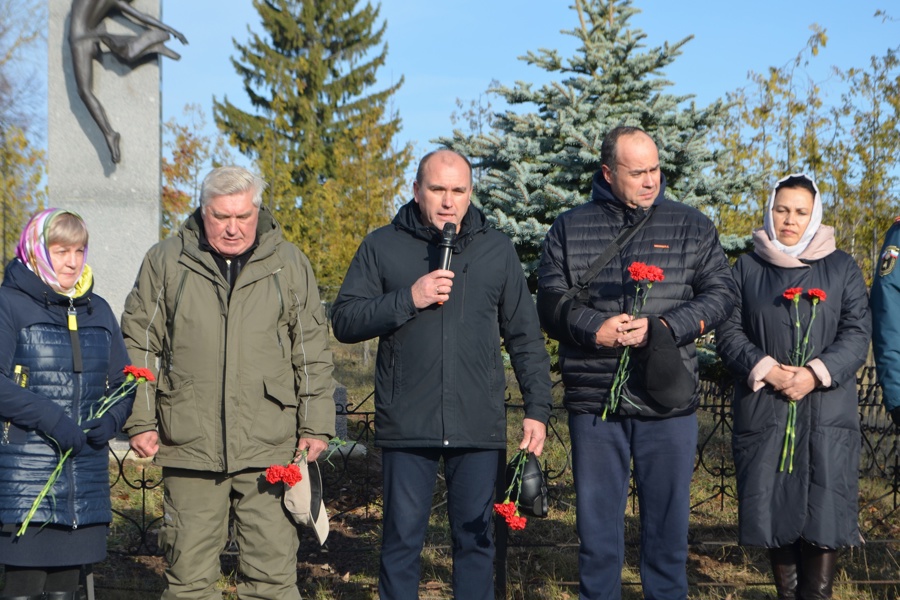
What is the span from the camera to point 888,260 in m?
3.94

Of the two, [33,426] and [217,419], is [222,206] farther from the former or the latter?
[33,426]

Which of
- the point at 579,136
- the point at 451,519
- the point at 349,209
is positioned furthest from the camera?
the point at 349,209

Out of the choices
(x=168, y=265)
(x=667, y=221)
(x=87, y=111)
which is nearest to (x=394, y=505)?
(x=168, y=265)

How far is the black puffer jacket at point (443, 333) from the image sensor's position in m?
3.53

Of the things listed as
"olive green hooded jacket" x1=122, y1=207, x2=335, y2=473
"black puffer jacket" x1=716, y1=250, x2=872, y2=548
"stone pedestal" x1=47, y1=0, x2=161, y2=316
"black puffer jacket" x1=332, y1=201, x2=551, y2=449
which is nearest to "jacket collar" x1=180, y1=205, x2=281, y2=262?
"olive green hooded jacket" x1=122, y1=207, x2=335, y2=473

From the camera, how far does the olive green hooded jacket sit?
11.3 ft

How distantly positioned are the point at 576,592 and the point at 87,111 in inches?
→ 209

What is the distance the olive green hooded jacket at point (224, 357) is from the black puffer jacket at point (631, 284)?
1.02m

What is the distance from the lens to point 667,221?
376cm

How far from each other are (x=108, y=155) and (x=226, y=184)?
430 centimetres

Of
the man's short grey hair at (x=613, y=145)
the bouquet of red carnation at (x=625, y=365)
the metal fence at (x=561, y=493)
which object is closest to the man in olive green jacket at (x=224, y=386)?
the bouquet of red carnation at (x=625, y=365)

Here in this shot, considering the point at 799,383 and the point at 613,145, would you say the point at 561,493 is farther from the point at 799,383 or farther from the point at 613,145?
the point at 613,145

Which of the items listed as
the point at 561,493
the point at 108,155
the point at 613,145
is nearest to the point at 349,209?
the point at 108,155

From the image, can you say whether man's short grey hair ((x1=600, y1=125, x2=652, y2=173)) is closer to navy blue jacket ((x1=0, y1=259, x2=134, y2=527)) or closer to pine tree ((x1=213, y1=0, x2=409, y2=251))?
navy blue jacket ((x1=0, y1=259, x2=134, y2=527))
